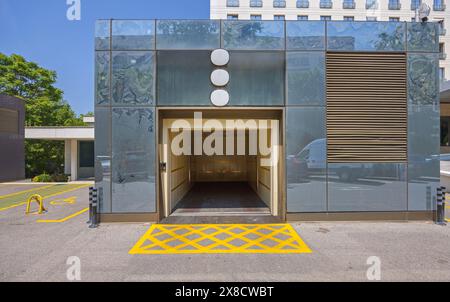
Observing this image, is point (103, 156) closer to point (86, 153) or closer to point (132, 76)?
point (132, 76)

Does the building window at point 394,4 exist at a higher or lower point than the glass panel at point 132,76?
higher

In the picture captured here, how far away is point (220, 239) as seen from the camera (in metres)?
6.32

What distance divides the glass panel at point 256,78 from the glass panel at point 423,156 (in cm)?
481

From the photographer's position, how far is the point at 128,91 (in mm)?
7625

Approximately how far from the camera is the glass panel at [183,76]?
7.70 meters

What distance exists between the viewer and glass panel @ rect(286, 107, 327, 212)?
25.2 ft

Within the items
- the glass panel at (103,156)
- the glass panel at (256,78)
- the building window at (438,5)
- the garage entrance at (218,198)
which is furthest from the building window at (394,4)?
the glass panel at (103,156)

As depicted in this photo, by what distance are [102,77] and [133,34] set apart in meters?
1.82

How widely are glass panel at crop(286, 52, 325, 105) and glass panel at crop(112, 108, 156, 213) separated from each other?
500 centimetres

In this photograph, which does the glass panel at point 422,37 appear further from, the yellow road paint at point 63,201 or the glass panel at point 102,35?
the yellow road paint at point 63,201

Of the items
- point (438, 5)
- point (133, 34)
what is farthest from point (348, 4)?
point (133, 34)

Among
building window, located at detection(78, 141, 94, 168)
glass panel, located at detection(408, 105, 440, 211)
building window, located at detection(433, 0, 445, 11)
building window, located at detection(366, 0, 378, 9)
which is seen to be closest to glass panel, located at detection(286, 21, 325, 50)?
glass panel, located at detection(408, 105, 440, 211)

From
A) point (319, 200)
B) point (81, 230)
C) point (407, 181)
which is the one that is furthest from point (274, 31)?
point (81, 230)

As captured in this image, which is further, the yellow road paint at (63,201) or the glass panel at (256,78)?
the yellow road paint at (63,201)
